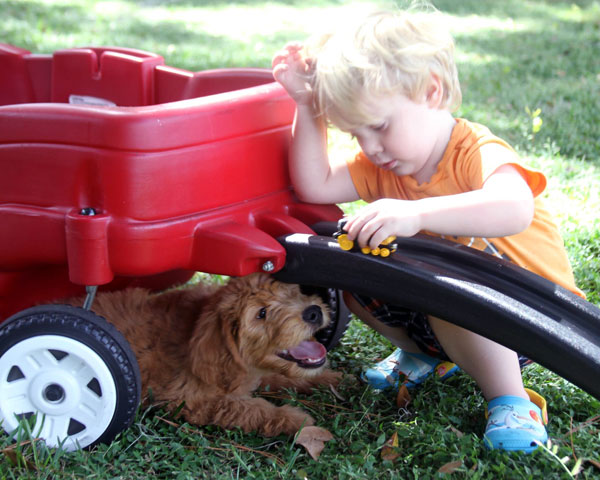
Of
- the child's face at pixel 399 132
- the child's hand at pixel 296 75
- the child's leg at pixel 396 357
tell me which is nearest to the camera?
the child's face at pixel 399 132

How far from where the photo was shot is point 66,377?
72.3 inches

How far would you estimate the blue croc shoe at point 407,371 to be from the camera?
2203 millimetres

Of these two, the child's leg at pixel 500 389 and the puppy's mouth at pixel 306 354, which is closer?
the child's leg at pixel 500 389

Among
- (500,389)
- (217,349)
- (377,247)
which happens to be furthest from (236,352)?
(500,389)

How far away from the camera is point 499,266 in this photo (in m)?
1.82

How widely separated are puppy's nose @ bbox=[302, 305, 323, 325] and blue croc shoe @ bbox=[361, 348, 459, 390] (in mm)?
307

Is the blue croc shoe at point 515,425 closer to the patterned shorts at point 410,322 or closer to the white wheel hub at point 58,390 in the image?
the patterned shorts at point 410,322

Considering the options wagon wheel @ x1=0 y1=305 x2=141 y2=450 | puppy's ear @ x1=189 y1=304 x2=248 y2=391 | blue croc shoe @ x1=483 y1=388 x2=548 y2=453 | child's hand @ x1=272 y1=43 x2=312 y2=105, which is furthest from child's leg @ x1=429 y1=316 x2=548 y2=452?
wagon wheel @ x1=0 y1=305 x2=141 y2=450

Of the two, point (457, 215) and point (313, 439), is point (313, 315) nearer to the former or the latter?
point (313, 439)

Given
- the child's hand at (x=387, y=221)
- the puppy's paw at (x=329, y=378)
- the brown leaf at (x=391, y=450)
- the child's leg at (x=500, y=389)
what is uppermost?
the child's hand at (x=387, y=221)

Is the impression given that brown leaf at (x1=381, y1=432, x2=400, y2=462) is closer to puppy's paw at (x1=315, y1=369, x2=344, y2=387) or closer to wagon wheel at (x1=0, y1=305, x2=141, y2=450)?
puppy's paw at (x1=315, y1=369, x2=344, y2=387)

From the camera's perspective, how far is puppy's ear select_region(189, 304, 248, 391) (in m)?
1.98

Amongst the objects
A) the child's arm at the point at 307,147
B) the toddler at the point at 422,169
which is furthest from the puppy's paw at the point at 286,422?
the child's arm at the point at 307,147

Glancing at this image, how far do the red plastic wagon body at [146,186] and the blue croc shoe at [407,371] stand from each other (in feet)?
1.76
